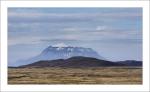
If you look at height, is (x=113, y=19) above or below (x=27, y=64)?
above

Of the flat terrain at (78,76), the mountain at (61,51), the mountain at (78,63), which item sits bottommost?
the flat terrain at (78,76)

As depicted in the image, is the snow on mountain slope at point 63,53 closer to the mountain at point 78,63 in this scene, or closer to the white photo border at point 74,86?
the mountain at point 78,63

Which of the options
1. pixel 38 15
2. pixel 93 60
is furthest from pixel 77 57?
pixel 38 15

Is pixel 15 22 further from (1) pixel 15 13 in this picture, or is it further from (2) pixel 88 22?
(2) pixel 88 22

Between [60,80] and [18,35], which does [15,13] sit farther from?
[60,80]

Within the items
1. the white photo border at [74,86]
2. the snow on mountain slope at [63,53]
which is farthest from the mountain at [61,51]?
the white photo border at [74,86]
